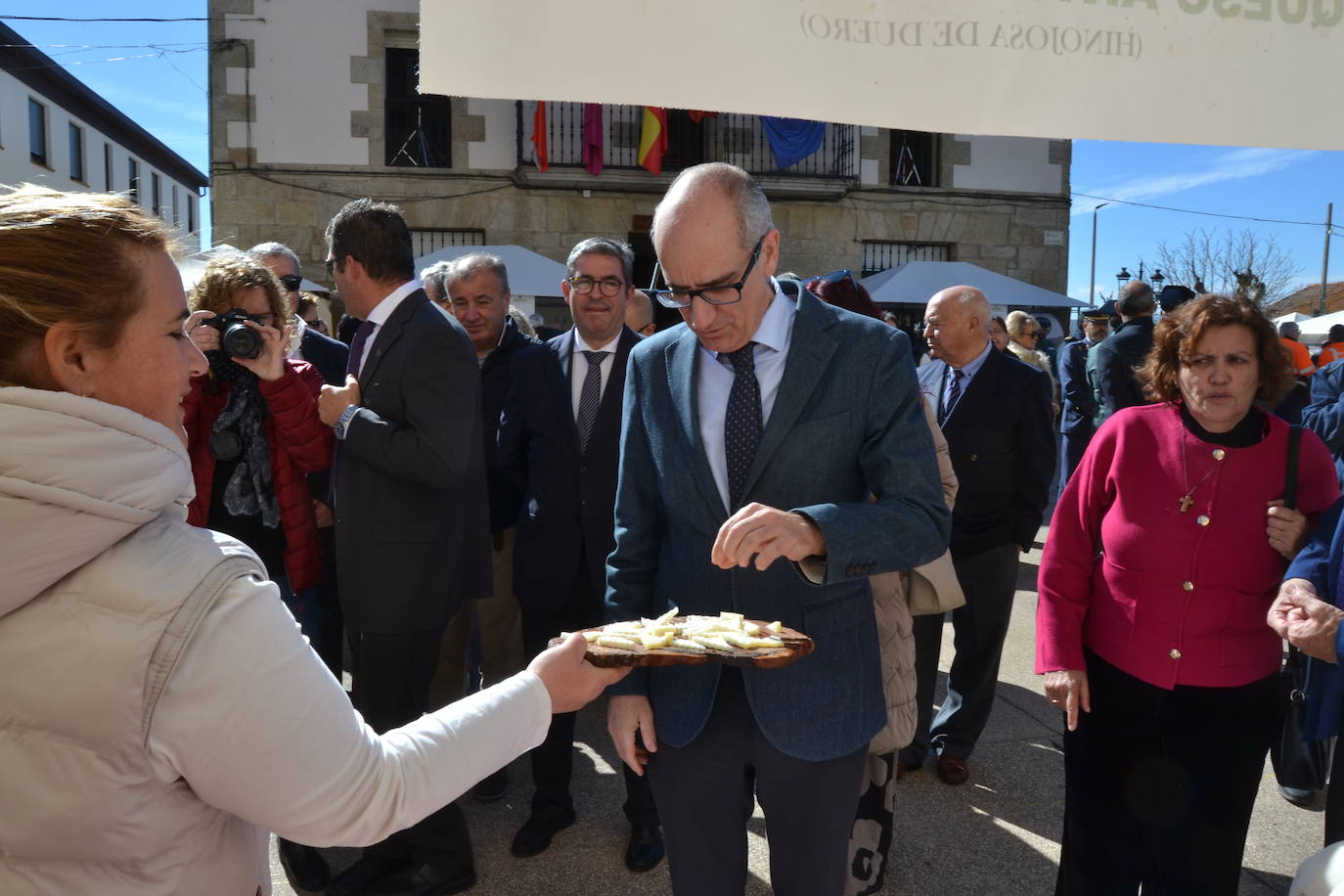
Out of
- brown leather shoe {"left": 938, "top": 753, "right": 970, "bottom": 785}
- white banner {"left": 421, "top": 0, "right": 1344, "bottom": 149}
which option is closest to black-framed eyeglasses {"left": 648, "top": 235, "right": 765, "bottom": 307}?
white banner {"left": 421, "top": 0, "right": 1344, "bottom": 149}

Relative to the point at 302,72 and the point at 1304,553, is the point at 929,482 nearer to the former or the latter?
the point at 1304,553

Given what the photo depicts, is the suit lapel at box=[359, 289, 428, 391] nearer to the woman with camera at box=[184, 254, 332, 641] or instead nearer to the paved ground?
the woman with camera at box=[184, 254, 332, 641]

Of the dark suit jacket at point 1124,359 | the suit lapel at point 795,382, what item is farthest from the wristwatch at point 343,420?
the dark suit jacket at point 1124,359

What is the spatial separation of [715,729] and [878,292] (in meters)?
11.7

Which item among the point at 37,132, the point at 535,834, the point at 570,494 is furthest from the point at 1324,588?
the point at 37,132

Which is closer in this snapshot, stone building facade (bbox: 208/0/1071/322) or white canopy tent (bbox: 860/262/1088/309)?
white canopy tent (bbox: 860/262/1088/309)

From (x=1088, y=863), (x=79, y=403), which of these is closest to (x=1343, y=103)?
(x=1088, y=863)

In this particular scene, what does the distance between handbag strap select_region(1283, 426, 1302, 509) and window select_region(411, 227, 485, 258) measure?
14141 mm

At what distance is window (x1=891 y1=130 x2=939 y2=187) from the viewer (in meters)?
16.9

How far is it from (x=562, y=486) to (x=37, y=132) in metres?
32.1

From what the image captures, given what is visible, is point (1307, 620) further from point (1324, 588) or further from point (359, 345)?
point (359, 345)

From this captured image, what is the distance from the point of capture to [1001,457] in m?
4.02

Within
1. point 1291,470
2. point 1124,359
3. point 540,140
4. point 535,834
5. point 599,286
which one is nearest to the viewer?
point 1291,470

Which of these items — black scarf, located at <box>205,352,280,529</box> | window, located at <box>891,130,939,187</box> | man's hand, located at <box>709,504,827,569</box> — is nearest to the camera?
man's hand, located at <box>709,504,827,569</box>
